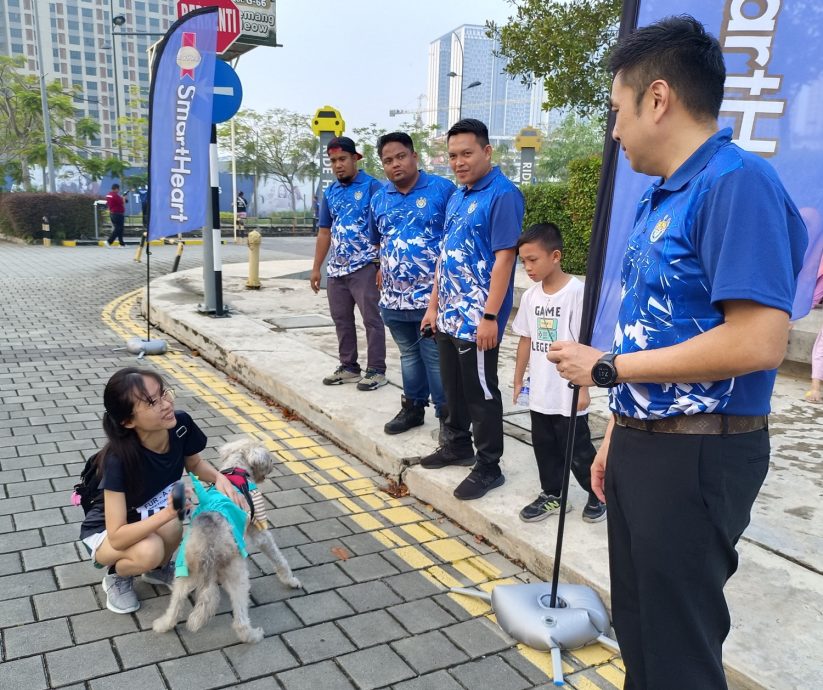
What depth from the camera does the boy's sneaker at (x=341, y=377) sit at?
19.5 ft

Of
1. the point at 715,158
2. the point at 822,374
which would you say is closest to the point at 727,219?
the point at 715,158

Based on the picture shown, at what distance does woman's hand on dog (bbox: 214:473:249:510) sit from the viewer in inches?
113

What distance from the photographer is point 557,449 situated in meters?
3.67

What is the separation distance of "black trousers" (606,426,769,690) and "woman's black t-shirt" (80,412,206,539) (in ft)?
6.87

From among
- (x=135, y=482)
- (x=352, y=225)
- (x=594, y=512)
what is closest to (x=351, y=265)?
(x=352, y=225)

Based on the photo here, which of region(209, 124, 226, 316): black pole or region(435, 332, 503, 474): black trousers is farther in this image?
region(209, 124, 226, 316): black pole

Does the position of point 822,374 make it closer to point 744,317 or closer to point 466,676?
point 466,676

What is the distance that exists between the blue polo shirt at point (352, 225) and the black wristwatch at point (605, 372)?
4109mm

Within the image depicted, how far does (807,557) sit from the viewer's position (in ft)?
10.9

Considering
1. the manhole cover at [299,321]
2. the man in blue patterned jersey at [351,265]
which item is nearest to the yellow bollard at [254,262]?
the manhole cover at [299,321]

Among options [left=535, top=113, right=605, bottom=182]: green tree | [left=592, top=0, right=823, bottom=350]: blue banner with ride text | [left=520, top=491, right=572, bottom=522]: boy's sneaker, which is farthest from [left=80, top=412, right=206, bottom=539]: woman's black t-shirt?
[left=535, top=113, right=605, bottom=182]: green tree

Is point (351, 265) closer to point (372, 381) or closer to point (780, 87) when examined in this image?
point (372, 381)

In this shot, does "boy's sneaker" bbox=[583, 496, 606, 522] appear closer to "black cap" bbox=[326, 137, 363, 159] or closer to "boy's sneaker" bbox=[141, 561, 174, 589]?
"boy's sneaker" bbox=[141, 561, 174, 589]

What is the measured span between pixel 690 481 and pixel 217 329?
22.8ft
